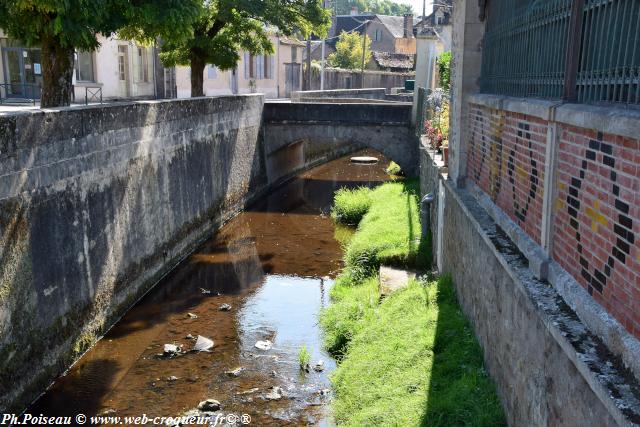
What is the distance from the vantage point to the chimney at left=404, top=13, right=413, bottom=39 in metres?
68.3

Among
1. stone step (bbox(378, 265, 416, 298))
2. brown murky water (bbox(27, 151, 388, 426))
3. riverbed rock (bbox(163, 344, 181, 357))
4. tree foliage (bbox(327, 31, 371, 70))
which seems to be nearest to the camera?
brown murky water (bbox(27, 151, 388, 426))

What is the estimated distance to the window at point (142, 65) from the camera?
28.6 meters

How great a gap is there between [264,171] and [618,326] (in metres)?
19.8

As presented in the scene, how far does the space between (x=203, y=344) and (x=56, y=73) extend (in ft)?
18.3

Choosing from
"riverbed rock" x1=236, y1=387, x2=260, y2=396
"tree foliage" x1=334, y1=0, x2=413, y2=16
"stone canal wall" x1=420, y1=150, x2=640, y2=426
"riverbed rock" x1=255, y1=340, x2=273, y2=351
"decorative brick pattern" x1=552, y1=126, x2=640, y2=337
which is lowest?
"riverbed rock" x1=236, y1=387, x2=260, y2=396

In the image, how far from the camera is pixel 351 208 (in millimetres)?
18422

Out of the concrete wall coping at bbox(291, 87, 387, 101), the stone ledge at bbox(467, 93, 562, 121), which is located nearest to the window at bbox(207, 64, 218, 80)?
the concrete wall coping at bbox(291, 87, 387, 101)

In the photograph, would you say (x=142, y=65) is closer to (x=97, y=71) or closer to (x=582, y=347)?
(x=97, y=71)

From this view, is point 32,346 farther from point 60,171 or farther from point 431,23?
point 431,23

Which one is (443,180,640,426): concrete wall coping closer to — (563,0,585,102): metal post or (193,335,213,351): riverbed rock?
(563,0,585,102): metal post

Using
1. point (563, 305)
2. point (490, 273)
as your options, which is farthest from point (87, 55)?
point (563, 305)

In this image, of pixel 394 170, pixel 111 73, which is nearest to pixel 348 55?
pixel 394 170

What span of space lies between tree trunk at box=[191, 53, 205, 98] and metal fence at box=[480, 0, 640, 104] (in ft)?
41.3

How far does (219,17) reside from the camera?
17469mm
